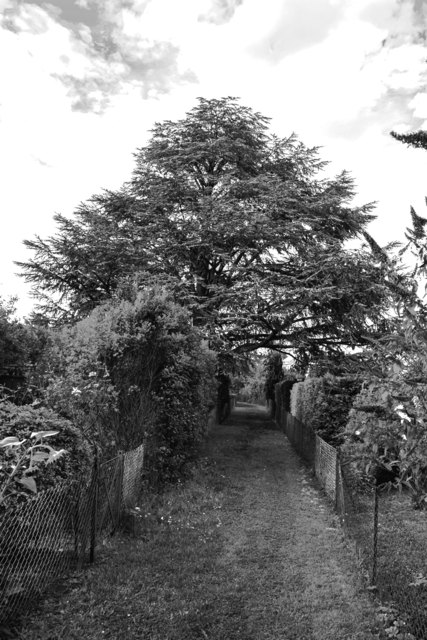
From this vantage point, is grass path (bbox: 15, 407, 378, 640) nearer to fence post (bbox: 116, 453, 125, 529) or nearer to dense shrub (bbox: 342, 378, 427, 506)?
fence post (bbox: 116, 453, 125, 529)

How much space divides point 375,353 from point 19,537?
3.48 metres

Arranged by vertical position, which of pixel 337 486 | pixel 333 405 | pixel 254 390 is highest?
pixel 333 405

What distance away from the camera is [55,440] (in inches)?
212

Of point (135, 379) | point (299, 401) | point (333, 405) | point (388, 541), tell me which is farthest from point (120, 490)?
point (299, 401)

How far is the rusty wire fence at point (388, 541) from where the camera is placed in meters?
4.61

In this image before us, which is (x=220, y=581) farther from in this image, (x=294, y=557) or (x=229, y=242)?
(x=229, y=242)

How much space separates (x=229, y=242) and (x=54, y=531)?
15373mm

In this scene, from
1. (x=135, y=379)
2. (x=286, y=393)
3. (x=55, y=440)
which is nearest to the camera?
(x=55, y=440)

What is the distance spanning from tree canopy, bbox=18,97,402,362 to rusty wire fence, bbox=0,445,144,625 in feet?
36.4

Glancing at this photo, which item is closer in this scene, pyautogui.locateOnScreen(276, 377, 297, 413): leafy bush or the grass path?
the grass path

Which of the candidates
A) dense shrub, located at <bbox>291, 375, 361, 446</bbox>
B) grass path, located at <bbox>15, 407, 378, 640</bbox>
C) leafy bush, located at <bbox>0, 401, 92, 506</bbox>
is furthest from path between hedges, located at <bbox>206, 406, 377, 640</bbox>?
leafy bush, located at <bbox>0, 401, 92, 506</bbox>

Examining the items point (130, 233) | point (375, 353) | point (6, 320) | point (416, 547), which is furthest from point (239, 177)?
point (375, 353)

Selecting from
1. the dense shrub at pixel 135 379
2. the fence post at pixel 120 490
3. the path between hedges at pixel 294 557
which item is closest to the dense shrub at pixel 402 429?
the path between hedges at pixel 294 557

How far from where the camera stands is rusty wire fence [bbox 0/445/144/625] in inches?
163
